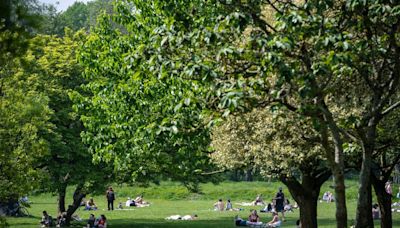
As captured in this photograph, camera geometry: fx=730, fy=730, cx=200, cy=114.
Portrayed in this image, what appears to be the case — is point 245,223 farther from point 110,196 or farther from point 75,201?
point 110,196

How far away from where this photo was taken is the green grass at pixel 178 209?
36344 mm

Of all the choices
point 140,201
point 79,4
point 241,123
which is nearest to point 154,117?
point 241,123

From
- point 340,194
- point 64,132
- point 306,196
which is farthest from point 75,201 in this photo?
point 340,194

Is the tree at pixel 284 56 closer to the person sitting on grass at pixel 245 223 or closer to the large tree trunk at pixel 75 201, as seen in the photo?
the person sitting on grass at pixel 245 223

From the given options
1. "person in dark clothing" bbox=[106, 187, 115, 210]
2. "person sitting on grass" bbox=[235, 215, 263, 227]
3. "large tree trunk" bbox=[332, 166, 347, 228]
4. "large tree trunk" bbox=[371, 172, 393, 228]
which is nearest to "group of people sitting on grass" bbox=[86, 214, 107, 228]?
"person sitting on grass" bbox=[235, 215, 263, 227]

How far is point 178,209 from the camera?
46.8m

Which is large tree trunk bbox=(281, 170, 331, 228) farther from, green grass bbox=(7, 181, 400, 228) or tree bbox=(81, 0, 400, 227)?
tree bbox=(81, 0, 400, 227)

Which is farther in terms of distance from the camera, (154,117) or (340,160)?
(154,117)

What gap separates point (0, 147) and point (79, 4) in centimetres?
14561

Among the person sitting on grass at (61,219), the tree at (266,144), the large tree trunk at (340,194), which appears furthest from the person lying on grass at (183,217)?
the large tree trunk at (340,194)

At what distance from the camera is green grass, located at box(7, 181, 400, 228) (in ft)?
119

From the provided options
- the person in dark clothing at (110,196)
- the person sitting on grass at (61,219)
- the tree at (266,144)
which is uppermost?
the tree at (266,144)

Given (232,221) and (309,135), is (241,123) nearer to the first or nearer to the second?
(309,135)

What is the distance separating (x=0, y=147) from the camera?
880 inches
